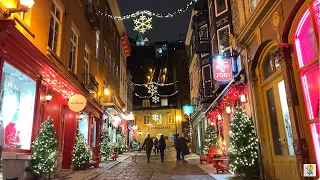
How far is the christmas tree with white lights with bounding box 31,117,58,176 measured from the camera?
9.27 m

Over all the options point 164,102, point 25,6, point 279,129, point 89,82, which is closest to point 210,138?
point 89,82

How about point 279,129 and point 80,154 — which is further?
point 80,154

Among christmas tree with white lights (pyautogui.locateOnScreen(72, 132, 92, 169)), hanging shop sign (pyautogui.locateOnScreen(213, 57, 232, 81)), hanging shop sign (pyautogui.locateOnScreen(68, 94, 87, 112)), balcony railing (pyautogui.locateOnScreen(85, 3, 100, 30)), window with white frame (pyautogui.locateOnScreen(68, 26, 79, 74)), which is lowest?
christmas tree with white lights (pyautogui.locateOnScreen(72, 132, 92, 169))

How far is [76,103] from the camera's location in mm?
12414

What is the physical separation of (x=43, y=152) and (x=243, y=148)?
7.05 metres

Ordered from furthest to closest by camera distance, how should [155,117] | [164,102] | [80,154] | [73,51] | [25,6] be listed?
[164,102] → [155,117] → [73,51] → [80,154] → [25,6]

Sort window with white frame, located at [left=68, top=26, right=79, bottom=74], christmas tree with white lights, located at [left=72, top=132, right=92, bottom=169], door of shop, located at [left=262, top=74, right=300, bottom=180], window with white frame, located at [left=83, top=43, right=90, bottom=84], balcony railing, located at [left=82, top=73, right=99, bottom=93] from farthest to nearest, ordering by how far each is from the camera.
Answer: window with white frame, located at [left=83, top=43, right=90, bottom=84]
balcony railing, located at [left=82, top=73, right=99, bottom=93]
window with white frame, located at [left=68, top=26, right=79, bottom=74]
christmas tree with white lights, located at [left=72, top=132, right=92, bottom=169]
door of shop, located at [left=262, top=74, right=300, bottom=180]

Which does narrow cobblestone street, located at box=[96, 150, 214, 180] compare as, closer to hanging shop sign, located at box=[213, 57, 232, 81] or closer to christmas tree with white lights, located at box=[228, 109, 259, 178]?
christmas tree with white lights, located at box=[228, 109, 259, 178]

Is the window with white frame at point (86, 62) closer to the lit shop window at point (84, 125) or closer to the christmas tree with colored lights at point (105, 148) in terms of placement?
the lit shop window at point (84, 125)

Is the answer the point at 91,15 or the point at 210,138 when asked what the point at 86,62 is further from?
the point at 210,138

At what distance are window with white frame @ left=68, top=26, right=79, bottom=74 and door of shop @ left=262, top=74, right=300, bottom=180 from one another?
9968 millimetres

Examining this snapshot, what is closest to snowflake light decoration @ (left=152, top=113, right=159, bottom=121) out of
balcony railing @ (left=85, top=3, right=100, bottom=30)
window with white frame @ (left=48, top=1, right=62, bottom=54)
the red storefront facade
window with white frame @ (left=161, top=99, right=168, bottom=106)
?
window with white frame @ (left=161, top=99, right=168, bottom=106)

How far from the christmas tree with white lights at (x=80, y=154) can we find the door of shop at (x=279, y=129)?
8809mm

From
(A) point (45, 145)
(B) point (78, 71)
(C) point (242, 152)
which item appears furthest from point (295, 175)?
(B) point (78, 71)
